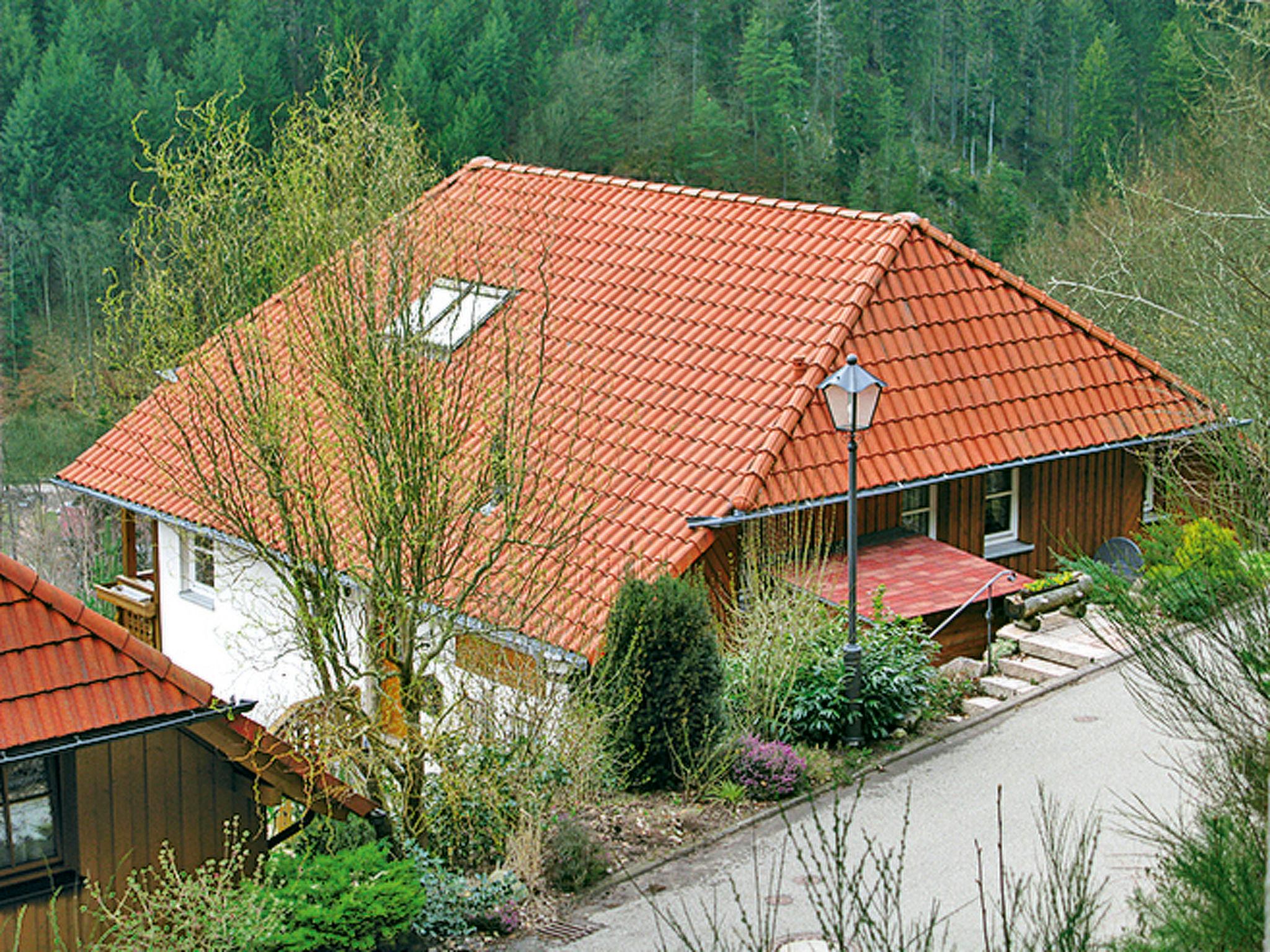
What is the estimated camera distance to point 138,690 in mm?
10305

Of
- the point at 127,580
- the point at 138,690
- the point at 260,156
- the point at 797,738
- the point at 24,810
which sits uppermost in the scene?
the point at 260,156

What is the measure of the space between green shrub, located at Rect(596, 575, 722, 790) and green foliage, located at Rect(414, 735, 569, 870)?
2.46 ft

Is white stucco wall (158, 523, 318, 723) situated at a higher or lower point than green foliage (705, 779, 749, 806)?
lower

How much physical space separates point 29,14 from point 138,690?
3154 inches

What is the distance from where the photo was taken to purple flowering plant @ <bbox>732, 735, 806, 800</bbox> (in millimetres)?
12586

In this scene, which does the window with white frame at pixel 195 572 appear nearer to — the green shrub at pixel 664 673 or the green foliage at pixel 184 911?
the green shrub at pixel 664 673

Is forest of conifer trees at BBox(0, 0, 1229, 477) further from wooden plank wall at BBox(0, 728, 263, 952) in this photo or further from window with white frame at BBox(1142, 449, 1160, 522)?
wooden plank wall at BBox(0, 728, 263, 952)

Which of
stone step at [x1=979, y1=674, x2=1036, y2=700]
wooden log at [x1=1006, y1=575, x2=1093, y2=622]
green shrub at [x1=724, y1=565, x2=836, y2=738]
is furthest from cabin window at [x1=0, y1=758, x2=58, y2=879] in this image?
wooden log at [x1=1006, y1=575, x2=1093, y2=622]

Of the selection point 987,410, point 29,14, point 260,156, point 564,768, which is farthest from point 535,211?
point 29,14

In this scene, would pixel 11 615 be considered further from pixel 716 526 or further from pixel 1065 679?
pixel 1065 679

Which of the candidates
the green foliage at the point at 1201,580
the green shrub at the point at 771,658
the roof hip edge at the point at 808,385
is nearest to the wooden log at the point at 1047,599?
the roof hip edge at the point at 808,385

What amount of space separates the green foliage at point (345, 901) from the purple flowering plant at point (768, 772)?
2.95m

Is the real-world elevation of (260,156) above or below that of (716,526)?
above

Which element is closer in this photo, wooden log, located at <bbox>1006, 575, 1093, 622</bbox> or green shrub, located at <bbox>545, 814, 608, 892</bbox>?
green shrub, located at <bbox>545, 814, 608, 892</bbox>
